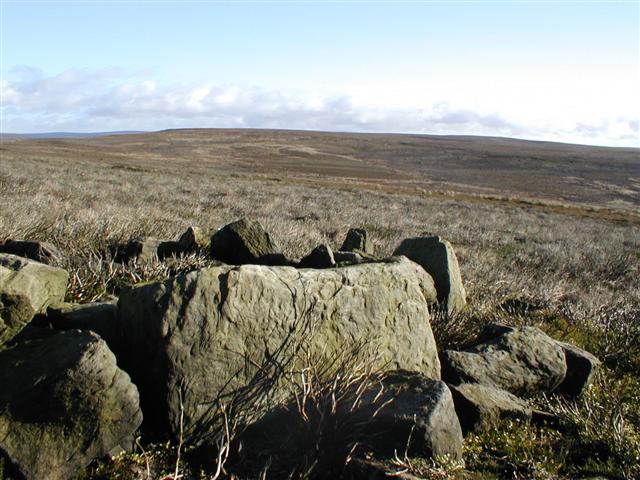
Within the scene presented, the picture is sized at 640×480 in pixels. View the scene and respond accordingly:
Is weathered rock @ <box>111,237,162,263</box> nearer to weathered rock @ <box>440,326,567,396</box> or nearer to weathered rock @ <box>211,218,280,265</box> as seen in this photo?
weathered rock @ <box>211,218,280,265</box>

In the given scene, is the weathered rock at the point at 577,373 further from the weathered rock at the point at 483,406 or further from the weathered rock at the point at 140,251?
the weathered rock at the point at 140,251

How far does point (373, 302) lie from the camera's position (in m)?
4.20

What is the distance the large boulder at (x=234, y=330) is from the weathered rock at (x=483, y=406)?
0.40 metres

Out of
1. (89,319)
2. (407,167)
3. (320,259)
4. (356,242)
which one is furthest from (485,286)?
(407,167)

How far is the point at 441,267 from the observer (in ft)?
21.0

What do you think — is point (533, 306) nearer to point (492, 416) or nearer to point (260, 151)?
point (492, 416)

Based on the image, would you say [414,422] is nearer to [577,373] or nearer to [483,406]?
[483,406]

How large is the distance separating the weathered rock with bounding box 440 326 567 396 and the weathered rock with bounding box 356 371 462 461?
1.03 meters

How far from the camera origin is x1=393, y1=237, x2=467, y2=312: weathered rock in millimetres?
6215

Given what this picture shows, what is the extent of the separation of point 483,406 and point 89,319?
288 centimetres

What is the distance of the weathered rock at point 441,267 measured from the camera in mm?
6215

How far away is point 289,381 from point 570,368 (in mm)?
2978

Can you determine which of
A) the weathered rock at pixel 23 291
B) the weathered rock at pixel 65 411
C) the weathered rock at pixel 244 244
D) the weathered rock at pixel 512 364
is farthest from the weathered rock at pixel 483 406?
the weathered rock at pixel 23 291

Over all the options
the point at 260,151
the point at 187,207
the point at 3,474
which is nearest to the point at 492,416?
the point at 3,474
